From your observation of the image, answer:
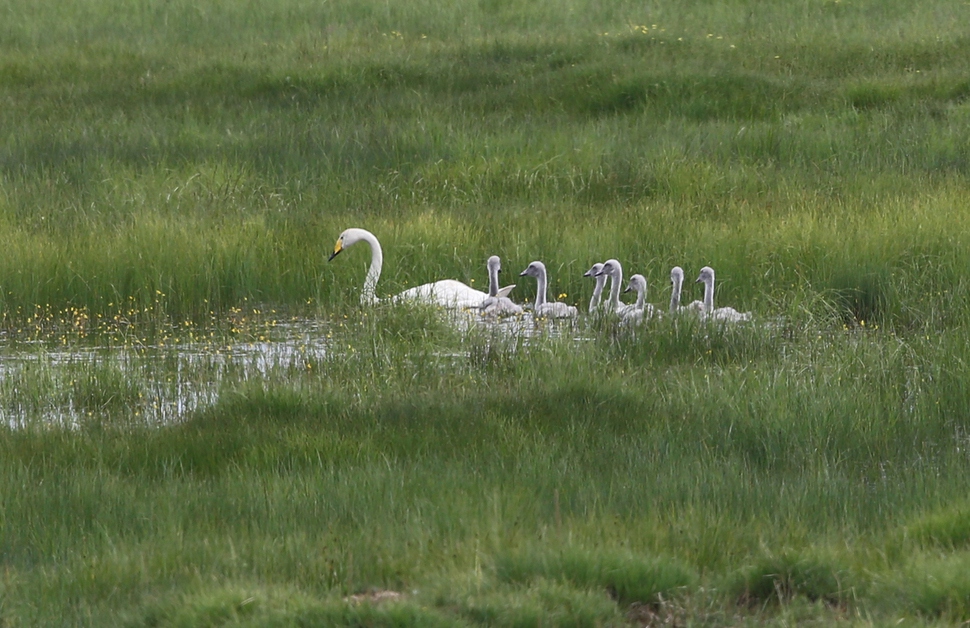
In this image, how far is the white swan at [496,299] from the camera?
368 inches

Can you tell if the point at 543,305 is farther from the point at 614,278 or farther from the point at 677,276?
the point at 677,276

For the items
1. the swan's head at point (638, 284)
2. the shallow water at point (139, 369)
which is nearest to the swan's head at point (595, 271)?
the swan's head at point (638, 284)

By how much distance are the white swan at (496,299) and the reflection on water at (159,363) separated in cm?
13

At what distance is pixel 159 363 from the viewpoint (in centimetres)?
817

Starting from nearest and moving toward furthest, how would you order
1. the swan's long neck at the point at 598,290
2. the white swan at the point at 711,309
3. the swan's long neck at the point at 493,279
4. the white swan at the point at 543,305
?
the white swan at the point at 711,309, the white swan at the point at 543,305, the swan's long neck at the point at 598,290, the swan's long neck at the point at 493,279

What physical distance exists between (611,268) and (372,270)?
5.81ft

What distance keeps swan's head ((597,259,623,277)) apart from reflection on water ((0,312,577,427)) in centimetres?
83

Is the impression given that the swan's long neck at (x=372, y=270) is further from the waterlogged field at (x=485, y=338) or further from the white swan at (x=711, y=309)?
the white swan at (x=711, y=309)

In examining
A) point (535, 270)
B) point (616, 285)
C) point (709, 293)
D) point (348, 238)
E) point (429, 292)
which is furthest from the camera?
point (348, 238)

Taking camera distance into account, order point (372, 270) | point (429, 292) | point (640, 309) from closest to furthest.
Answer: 1. point (640, 309)
2. point (429, 292)
3. point (372, 270)

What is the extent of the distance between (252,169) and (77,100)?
5.09m

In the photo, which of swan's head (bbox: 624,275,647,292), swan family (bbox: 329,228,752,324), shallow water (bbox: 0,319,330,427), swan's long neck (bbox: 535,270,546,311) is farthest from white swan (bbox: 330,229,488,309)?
swan's head (bbox: 624,275,647,292)

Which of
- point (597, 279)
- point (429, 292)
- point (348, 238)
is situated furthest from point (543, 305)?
point (348, 238)

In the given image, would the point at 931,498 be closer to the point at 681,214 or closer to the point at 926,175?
the point at 681,214
